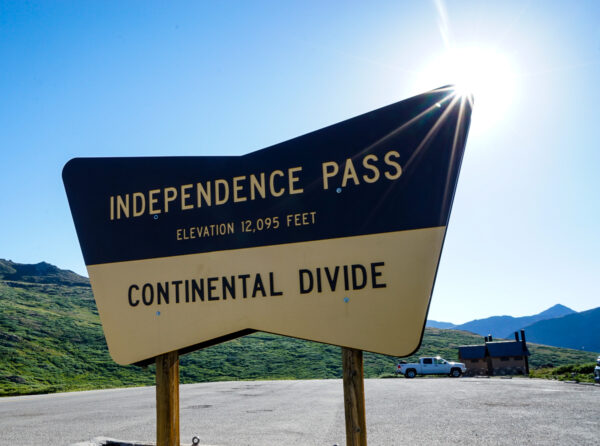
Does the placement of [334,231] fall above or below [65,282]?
below

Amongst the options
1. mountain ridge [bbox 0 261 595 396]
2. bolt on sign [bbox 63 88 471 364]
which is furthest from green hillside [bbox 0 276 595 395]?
bolt on sign [bbox 63 88 471 364]

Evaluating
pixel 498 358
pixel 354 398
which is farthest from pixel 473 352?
pixel 354 398

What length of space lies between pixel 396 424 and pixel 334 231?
7.73m

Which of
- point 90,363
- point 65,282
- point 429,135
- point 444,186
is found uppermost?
point 65,282

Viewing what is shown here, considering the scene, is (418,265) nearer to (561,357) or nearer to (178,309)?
(178,309)

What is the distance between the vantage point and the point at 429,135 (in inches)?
110

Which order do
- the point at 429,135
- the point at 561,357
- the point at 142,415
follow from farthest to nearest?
the point at 561,357 → the point at 142,415 → the point at 429,135

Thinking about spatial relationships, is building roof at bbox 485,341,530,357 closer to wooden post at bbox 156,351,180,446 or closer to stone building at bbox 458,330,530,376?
stone building at bbox 458,330,530,376

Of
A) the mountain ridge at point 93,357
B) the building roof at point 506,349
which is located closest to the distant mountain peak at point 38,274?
the mountain ridge at point 93,357

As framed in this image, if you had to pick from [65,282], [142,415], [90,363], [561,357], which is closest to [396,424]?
[142,415]

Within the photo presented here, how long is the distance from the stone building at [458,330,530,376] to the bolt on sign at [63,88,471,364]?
134 ft

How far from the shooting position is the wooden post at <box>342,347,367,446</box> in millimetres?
2797

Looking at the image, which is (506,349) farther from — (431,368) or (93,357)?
(93,357)

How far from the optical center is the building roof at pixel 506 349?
38594 mm
